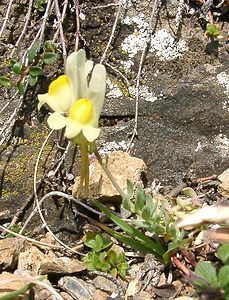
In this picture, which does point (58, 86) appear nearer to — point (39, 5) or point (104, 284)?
point (104, 284)

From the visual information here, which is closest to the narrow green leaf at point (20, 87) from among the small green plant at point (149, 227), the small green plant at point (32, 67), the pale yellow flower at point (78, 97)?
the small green plant at point (32, 67)

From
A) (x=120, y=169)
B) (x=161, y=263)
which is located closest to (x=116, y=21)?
(x=120, y=169)

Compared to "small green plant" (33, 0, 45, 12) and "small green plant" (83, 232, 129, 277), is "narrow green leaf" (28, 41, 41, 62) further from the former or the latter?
"small green plant" (83, 232, 129, 277)

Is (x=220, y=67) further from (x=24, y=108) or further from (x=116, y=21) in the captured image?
(x=24, y=108)

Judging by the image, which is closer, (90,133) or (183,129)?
(90,133)

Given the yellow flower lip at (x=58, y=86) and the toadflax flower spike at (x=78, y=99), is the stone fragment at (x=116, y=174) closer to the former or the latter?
the toadflax flower spike at (x=78, y=99)

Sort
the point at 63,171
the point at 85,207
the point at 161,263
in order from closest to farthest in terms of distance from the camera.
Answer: the point at 161,263
the point at 85,207
the point at 63,171

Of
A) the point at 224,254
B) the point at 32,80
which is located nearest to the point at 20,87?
the point at 32,80
